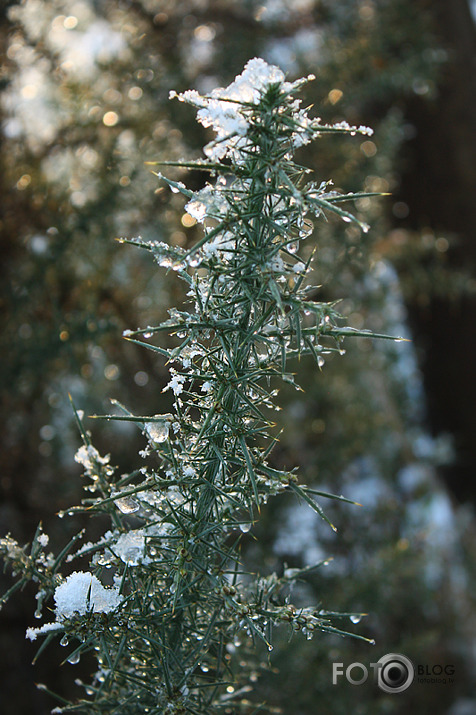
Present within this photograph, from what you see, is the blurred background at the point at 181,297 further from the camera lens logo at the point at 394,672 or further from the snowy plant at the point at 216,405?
the snowy plant at the point at 216,405

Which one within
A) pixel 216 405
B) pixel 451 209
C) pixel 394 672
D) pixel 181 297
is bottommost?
pixel 394 672

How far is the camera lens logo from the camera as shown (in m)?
0.76

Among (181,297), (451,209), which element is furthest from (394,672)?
(451,209)

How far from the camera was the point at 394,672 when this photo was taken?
2.94 ft

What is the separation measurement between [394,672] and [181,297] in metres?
0.70

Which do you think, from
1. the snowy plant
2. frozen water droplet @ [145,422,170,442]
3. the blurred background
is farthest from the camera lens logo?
frozen water droplet @ [145,422,170,442]

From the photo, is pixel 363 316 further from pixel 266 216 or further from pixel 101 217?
pixel 266 216

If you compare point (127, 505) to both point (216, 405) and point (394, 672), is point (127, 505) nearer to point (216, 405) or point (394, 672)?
point (216, 405)

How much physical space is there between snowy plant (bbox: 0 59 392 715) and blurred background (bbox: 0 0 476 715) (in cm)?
45

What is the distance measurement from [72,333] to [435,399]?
133 cm

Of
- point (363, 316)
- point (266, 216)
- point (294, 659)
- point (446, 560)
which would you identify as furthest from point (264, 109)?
point (446, 560)

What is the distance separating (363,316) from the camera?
1292 mm

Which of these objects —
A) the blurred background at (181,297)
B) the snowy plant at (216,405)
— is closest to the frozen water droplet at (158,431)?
the snowy plant at (216,405)

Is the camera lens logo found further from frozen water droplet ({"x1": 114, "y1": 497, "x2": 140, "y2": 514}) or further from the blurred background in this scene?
frozen water droplet ({"x1": 114, "y1": 497, "x2": 140, "y2": 514})
